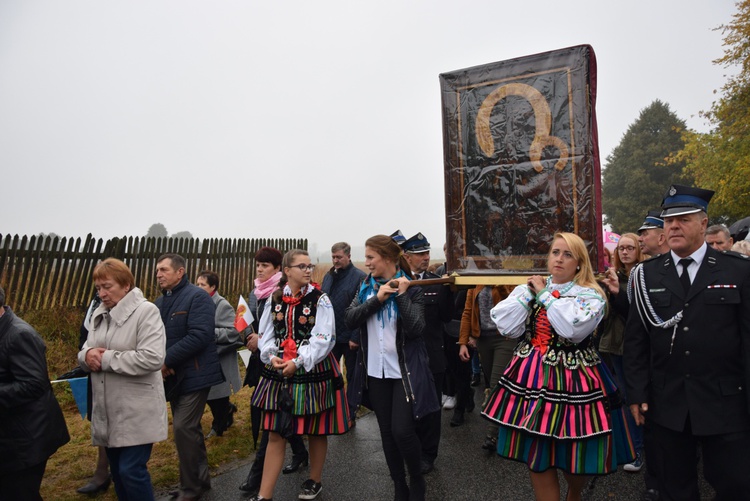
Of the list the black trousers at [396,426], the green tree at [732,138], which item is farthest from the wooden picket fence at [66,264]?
the green tree at [732,138]

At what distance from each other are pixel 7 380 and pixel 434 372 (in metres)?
3.40

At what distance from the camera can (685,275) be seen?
2.93m

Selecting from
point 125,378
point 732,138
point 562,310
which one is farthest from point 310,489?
point 732,138

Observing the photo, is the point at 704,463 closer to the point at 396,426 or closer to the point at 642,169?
the point at 396,426

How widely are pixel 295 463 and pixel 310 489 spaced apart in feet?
2.49

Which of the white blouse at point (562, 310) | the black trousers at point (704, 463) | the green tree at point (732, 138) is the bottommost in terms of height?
the black trousers at point (704, 463)

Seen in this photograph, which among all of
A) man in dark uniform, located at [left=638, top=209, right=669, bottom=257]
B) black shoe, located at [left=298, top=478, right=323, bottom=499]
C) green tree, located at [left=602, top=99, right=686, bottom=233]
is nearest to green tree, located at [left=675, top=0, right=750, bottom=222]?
man in dark uniform, located at [left=638, top=209, right=669, bottom=257]

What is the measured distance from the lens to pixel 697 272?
287 centimetres

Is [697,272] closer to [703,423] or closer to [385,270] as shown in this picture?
[703,423]

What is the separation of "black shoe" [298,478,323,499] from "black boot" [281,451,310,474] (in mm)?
629

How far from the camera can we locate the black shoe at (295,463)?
4797 millimetres

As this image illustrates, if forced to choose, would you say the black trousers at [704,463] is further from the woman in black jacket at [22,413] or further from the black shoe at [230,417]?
the black shoe at [230,417]

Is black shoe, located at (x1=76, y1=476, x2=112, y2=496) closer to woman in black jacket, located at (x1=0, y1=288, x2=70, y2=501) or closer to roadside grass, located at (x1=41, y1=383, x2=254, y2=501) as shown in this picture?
roadside grass, located at (x1=41, y1=383, x2=254, y2=501)

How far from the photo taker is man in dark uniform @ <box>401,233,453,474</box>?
15.5 feet
